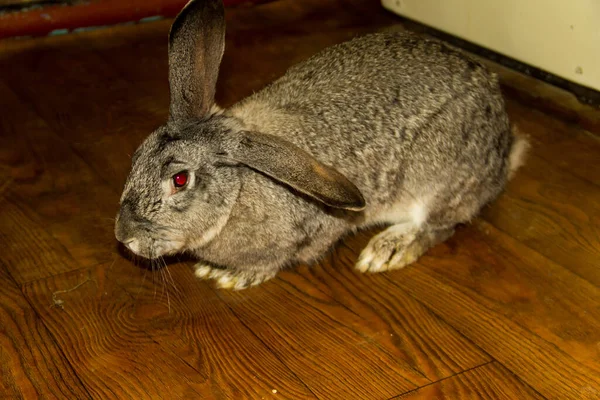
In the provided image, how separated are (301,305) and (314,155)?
48 centimetres

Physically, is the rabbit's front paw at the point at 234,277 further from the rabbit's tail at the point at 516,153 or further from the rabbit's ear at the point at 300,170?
the rabbit's tail at the point at 516,153

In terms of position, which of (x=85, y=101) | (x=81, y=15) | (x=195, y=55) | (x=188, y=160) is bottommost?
(x=85, y=101)

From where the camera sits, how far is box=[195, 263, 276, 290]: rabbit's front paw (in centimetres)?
279

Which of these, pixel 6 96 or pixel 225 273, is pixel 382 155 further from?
pixel 6 96

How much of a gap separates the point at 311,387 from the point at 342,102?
987 mm

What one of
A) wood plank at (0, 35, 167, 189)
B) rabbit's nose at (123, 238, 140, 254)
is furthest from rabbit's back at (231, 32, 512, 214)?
wood plank at (0, 35, 167, 189)

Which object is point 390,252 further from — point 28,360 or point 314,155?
point 28,360

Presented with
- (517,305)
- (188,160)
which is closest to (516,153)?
(517,305)

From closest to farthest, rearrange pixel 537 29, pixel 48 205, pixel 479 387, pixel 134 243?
pixel 479 387, pixel 134 243, pixel 48 205, pixel 537 29

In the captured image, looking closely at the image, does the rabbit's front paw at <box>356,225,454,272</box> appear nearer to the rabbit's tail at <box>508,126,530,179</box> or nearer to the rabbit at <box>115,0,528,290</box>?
the rabbit at <box>115,0,528,290</box>

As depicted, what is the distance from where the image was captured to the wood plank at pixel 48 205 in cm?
293

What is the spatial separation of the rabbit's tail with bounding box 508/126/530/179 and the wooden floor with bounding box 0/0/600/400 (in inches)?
2.2

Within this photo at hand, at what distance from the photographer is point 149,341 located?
2.51 meters

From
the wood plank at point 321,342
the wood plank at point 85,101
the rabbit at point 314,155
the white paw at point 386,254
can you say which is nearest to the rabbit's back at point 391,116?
the rabbit at point 314,155
